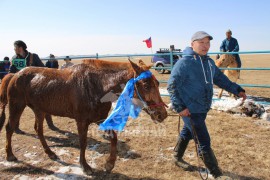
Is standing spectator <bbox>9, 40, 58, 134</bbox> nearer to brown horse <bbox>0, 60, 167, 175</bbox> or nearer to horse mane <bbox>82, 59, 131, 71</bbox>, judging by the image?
brown horse <bbox>0, 60, 167, 175</bbox>

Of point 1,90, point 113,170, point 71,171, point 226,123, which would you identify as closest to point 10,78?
point 1,90

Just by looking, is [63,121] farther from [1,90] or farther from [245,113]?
[245,113]

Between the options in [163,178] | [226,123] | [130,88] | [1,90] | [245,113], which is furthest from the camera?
[245,113]

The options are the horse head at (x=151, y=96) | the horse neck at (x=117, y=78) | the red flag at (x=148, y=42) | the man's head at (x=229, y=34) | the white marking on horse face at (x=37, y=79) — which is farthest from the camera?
the red flag at (x=148, y=42)

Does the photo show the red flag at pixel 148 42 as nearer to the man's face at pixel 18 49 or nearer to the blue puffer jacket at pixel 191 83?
the man's face at pixel 18 49

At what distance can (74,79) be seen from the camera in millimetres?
4148

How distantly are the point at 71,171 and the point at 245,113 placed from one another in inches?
190

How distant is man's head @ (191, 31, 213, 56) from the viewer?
3.21m

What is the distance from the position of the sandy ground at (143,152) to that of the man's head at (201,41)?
1876mm

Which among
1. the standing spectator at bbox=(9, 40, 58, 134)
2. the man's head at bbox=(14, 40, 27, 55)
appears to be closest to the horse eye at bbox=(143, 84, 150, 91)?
the standing spectator at bbox=(9, 40, 58, 134)

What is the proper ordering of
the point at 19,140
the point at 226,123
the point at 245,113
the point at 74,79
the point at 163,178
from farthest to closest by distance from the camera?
the point at 245,113 < the point at 226,123 < the point at 19,140 < the point at 74,79 < the point at 163,178

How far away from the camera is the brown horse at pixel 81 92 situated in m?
3.54

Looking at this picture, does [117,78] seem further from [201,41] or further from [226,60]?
[226,60]

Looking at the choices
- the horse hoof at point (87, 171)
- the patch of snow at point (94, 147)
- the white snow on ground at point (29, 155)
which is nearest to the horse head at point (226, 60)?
the patch of snow at point (94, 147)
